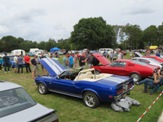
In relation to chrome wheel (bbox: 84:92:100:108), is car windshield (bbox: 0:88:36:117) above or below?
above

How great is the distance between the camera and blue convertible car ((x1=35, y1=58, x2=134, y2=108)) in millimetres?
6348

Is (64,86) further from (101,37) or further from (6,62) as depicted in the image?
(101,37)

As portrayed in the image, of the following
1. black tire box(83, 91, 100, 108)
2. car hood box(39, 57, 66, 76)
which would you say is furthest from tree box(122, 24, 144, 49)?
black tire box(83, 91, 100, 108)

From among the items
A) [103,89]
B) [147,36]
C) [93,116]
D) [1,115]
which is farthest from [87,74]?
[147,36]

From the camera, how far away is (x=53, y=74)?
863cm

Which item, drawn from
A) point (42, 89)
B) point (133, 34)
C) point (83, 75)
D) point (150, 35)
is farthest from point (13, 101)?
point (150, 35)

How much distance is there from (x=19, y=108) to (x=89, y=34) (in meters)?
57.6

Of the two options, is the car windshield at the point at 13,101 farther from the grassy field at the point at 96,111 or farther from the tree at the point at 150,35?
the tree at the point at 150,35

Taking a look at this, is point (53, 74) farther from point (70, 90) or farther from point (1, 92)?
point (1, 92)

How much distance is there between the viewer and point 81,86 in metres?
6.98

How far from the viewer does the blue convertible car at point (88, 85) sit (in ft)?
20.8

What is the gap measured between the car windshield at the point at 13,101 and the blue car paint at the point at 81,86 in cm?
281

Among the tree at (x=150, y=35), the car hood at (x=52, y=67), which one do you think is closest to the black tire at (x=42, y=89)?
the car hood at (x=52, y=67)

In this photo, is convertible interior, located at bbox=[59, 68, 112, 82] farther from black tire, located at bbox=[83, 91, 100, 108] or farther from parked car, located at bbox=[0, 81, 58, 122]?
parked car, located at bbox=[0, 81, 58, 122]
